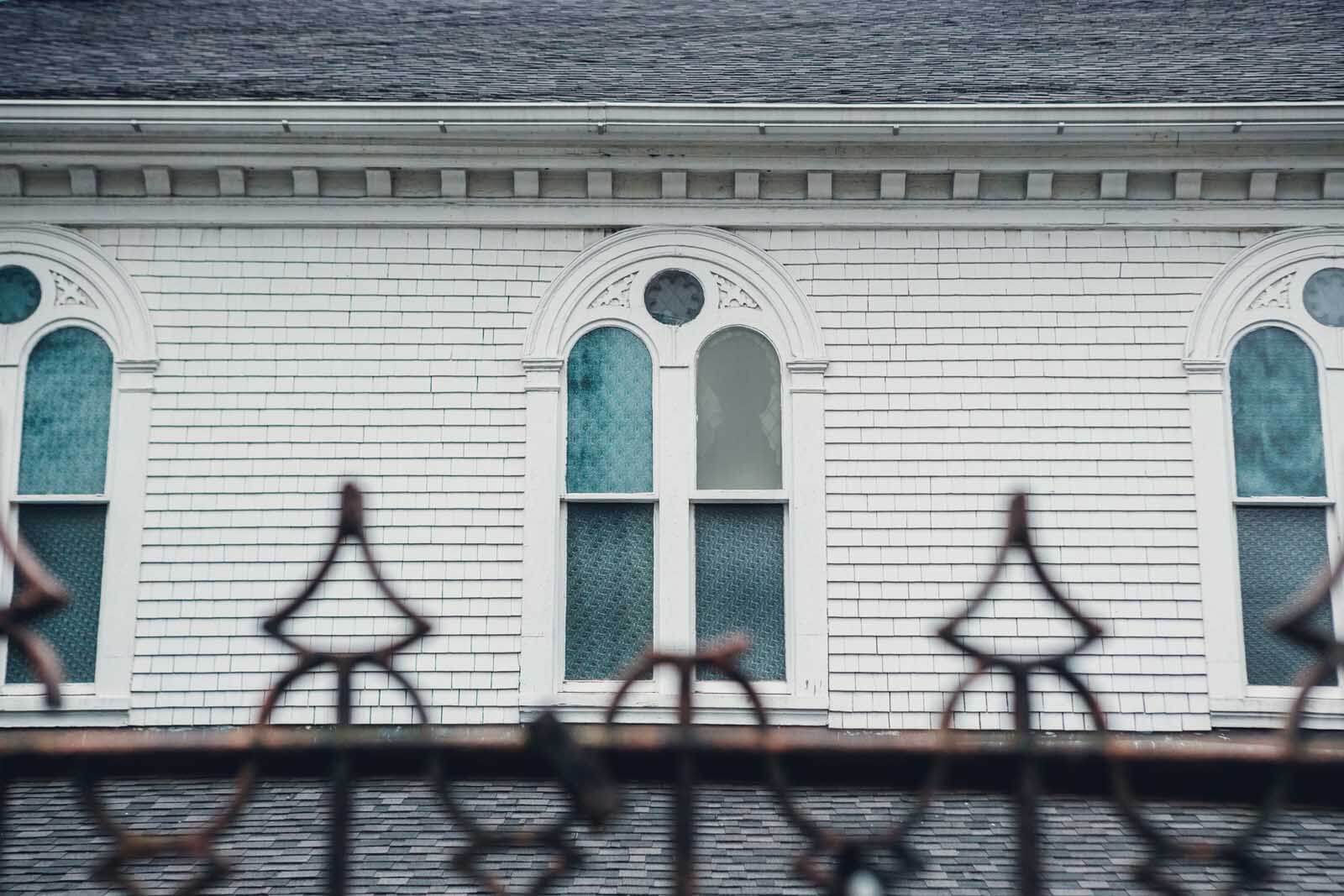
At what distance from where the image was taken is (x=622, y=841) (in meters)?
5.82

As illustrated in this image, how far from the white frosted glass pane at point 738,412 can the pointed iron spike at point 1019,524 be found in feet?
17.8

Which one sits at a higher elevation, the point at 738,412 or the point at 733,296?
the point at 733,296

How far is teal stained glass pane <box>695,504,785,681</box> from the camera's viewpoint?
22.9ft

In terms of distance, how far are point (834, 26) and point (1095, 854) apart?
7.18m

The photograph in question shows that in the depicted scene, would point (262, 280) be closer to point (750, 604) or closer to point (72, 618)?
point (72, 618)

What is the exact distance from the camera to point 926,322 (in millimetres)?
7160

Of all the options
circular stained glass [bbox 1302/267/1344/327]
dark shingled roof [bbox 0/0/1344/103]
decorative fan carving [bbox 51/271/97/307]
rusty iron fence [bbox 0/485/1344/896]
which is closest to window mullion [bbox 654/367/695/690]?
dark shingled roof [bbox 0/0/1344/103]

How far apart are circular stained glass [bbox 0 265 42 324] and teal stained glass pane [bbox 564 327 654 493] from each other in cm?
370

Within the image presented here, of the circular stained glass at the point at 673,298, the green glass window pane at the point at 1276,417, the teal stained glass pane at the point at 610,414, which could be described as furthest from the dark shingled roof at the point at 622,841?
the circular stained glass at the point at 673,298

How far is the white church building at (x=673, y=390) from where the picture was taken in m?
6.84

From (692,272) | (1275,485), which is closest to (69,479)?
(692,272)

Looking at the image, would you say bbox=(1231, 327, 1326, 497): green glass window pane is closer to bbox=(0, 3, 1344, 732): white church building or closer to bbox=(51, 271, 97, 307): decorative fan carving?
bbox=(0, 3, 1344, 732): white church building

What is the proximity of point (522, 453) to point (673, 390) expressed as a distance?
1093 millimetres

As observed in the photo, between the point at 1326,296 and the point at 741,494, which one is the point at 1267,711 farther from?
the point at 741,494
